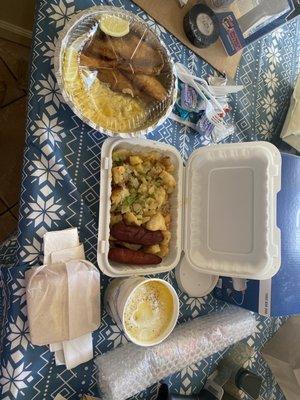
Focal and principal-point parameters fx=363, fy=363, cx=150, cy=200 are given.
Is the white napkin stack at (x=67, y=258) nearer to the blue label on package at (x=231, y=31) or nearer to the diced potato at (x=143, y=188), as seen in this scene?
the diced potato at (x=143, y=188)

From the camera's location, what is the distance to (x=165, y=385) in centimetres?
85

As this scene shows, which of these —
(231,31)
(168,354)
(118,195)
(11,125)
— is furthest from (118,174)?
(11,125)

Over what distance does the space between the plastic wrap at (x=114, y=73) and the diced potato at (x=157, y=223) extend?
0.64 ft

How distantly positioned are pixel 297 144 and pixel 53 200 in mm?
810

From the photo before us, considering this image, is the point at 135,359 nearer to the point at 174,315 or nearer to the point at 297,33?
the point at 174,315

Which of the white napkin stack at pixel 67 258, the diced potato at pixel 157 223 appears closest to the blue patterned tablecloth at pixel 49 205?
the white napkin stack at pixel 67 258

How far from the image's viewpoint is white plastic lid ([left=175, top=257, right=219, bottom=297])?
93 cm

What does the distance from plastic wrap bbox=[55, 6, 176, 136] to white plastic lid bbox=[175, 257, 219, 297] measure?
0.36m

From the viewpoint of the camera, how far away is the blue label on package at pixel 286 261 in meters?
0.88

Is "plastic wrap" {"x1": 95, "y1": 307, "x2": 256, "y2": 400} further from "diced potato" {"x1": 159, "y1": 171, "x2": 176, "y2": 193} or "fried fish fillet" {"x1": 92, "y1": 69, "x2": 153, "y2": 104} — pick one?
"fried fish fillet" {"x1": 92, "y1": 69, "x2": 153, "y2": 104}

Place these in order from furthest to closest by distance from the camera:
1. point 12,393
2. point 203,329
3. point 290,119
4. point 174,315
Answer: point 290,119, point 203,329, point 174,315, point 12,393

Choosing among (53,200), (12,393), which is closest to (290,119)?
(53,200)

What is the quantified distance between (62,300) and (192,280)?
0.37m

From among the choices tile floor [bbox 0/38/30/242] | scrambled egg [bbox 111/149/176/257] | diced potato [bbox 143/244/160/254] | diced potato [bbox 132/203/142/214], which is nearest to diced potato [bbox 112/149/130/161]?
scrambled egg [bbox 111/149/176/257]
